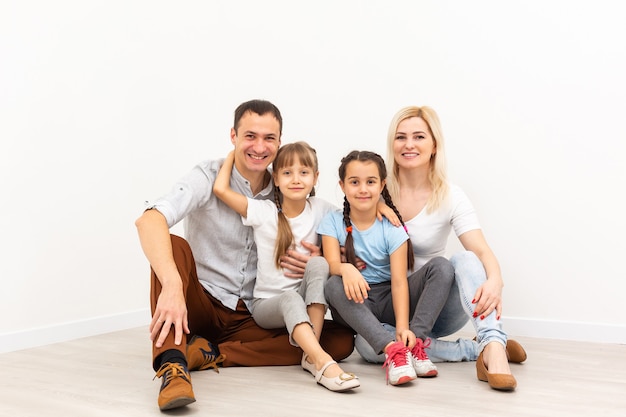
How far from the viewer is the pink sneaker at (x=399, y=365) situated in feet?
6.21

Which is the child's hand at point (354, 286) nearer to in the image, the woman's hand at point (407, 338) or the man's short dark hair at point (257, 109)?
the woman's hand at point (407, 338)

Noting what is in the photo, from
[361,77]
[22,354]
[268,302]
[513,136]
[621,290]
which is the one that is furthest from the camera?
[361,77]

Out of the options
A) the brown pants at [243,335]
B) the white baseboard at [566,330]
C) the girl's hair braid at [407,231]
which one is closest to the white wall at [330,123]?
the white baseboard at [566,330]

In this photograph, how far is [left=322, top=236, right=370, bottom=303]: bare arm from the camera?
204 centimetres

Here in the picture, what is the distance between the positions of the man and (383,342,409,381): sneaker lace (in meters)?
0.33

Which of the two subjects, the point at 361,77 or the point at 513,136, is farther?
the point at 361,77

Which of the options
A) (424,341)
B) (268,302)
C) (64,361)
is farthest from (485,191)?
(64,361)

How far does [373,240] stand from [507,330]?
1018 mm

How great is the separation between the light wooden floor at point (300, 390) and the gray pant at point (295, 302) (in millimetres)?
172

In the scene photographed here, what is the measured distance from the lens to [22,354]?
2465mm

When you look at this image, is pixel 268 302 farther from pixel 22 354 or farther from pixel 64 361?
pixel 22 354

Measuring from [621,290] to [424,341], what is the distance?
107 cm

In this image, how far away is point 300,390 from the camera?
1.88m

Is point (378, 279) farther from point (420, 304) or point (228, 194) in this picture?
point (228, 194)
